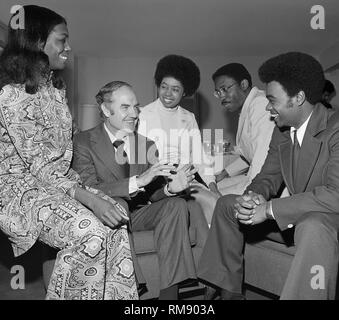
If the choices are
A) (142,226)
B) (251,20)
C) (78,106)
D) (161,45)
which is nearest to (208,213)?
(142,226)

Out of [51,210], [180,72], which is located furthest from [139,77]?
[51,210]

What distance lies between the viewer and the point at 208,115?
5.17 meters

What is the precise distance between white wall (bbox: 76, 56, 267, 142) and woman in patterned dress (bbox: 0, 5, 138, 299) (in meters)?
3.19

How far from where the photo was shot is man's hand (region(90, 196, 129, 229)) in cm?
153

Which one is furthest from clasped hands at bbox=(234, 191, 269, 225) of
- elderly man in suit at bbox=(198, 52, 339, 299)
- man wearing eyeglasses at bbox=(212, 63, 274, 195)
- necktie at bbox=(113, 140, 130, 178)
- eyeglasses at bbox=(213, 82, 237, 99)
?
eyeglasses at bbox=(213, 82, 237, 99)

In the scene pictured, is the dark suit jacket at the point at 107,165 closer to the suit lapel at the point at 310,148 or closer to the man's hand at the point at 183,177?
the man's hand at the point at 183,177

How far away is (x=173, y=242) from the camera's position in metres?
1.81

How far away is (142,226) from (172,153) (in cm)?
81

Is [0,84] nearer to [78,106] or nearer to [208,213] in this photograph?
[208,213]

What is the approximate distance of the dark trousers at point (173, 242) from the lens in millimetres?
1771

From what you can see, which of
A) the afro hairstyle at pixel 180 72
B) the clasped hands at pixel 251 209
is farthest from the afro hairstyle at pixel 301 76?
the afro hairstyle at pixel 180 72

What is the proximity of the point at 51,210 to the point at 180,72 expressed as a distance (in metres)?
1.67

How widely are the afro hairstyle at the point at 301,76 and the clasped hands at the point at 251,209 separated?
1.64 ft
